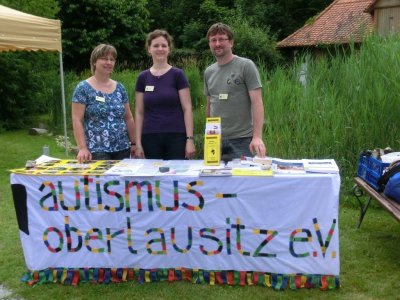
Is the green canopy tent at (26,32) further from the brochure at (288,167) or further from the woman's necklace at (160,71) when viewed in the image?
the brochure at (288,167)

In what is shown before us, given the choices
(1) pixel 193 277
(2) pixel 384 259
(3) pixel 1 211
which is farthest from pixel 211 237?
(3) pixel 1 211

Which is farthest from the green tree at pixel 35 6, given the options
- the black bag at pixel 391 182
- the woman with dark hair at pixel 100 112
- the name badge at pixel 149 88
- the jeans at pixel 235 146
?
the black bag at pixel 391 182

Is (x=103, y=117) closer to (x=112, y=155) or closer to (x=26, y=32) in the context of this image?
(x=112, y=155)

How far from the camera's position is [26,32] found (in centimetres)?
632

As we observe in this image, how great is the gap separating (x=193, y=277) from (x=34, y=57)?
32.6ft

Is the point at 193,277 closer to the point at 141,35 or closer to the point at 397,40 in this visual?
the point at 397,40

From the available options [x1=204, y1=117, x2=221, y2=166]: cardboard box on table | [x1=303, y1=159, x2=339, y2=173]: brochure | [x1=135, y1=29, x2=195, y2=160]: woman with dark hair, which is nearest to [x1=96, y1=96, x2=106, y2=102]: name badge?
[x1=135, y1=29, x2=195, y2=160]: woman with dark hair

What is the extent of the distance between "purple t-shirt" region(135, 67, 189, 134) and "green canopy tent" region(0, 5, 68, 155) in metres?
3.56

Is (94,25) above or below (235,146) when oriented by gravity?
above

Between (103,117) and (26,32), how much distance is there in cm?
382

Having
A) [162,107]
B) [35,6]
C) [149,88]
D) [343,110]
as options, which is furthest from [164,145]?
[35,6]

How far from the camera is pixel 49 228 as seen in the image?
2.89m

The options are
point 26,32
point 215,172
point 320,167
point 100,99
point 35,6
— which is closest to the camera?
point 215,172

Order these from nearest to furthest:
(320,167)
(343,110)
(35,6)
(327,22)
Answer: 1. (320,167)
2. (343,110)
3. (35,6)
4. (327,22)
